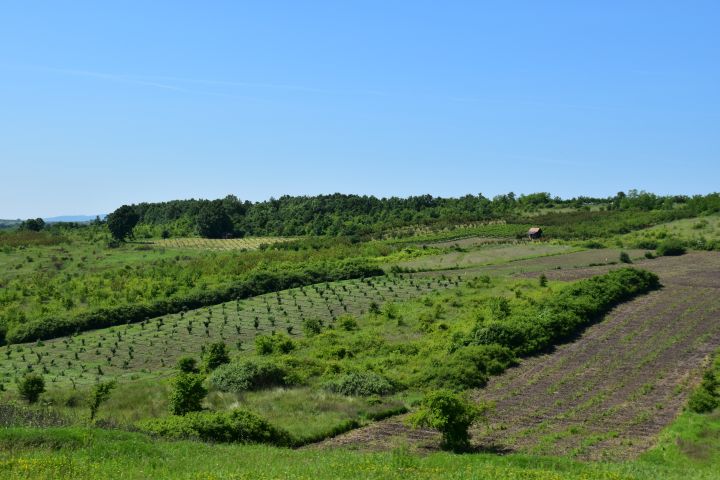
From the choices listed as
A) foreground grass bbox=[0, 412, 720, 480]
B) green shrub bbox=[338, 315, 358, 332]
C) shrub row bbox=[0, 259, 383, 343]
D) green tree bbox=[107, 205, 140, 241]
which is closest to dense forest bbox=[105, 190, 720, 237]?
green tree bbox=[107, 205, 140, 241]

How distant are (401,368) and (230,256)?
7257 cm

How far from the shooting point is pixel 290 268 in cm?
9175

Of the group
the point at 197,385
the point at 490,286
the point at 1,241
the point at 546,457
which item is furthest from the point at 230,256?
the point at 546,457

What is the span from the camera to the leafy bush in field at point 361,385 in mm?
40062

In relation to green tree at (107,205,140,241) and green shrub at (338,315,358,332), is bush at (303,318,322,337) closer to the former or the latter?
Answer: green shrub at (338,315,358,332)

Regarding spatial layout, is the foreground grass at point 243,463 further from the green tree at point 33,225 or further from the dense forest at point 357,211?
the green tree at point 33,225

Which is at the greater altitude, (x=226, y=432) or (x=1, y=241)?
(x=1, y=241)

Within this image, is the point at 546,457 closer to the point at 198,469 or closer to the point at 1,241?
the point at 198,469

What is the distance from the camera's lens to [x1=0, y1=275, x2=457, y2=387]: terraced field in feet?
169

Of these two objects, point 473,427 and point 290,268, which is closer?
point 473,427

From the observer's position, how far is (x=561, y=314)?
181ft

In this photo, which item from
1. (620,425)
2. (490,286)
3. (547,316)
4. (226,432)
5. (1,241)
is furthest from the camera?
(1,241)

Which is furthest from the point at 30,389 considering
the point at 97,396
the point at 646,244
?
the point at 646,244

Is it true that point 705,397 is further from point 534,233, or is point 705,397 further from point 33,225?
point 33,225
